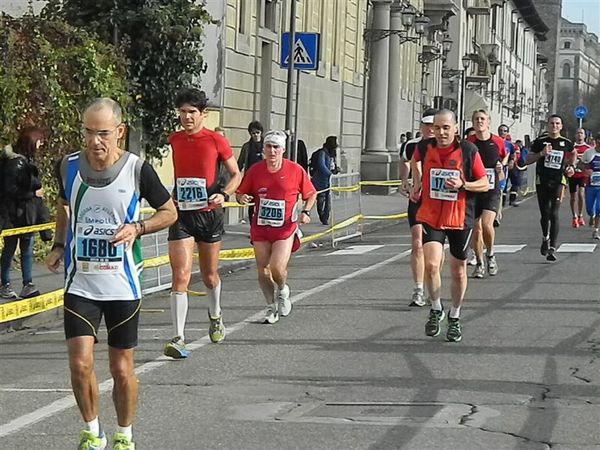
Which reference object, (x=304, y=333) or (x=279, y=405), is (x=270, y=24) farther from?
(x=279, y=405)

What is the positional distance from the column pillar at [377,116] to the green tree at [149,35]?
2489 cm

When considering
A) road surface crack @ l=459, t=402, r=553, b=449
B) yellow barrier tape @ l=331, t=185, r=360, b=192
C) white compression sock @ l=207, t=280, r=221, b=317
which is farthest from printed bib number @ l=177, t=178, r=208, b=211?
yellow barrier tape @ l=331, t=185, r=360, b=192

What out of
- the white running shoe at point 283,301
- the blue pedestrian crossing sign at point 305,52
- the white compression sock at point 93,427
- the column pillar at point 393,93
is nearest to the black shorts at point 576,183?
the blue pedestrian crossing sign at point 305,52

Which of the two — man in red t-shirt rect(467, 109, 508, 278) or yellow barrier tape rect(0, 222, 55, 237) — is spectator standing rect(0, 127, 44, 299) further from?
man in red t-shirt rect(467, 109, 508, 278)

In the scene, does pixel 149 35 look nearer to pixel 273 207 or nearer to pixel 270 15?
pixel 273 207

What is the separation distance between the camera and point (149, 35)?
19281mm

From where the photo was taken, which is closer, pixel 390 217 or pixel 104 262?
pixel 104 262

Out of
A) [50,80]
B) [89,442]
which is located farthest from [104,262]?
[50,80]

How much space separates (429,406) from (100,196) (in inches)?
105

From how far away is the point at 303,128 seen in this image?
3425cm

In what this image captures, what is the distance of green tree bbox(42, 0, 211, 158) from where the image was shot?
63.0 feet

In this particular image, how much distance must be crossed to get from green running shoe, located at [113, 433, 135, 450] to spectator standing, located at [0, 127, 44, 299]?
6.78m

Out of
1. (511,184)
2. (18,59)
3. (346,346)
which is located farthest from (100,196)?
(511,184)

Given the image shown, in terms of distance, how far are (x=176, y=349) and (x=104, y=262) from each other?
3513 millimetres
